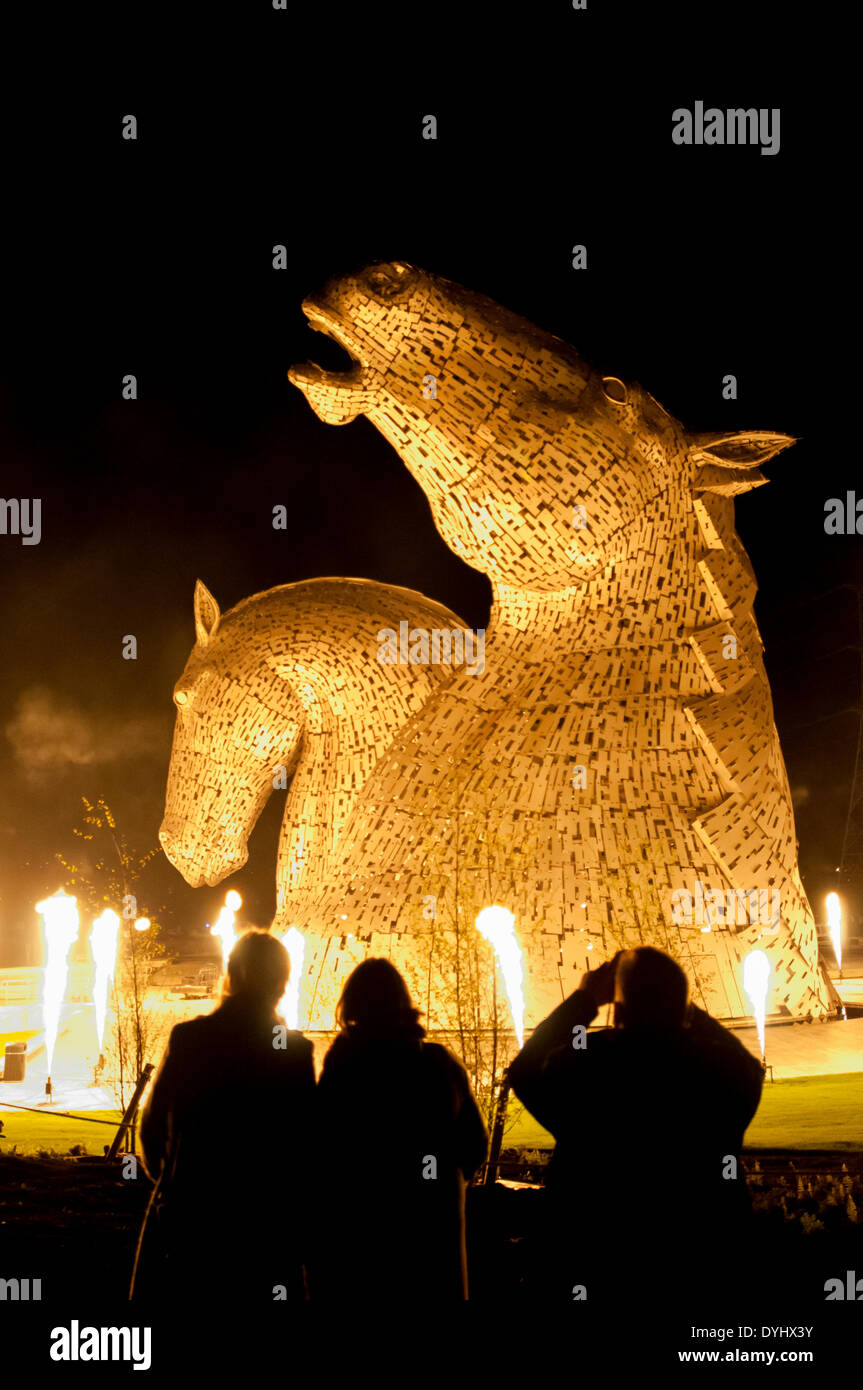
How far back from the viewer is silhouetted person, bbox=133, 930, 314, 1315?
3.22 meters

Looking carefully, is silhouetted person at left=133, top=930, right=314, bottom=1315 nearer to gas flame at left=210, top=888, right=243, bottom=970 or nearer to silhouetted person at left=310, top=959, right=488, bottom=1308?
silhouetted person at left=310, top=959, right=488, bottom=1308

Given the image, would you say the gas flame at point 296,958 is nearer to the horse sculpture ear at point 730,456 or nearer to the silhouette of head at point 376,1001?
the horse sculpture ear at point 730,456

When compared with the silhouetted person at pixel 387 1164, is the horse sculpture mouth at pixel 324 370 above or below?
above

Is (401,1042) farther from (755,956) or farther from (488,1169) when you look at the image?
(755,956)

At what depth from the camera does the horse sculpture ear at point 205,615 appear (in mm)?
13395

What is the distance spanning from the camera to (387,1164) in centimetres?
321

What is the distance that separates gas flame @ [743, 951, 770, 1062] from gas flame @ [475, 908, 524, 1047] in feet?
6.79

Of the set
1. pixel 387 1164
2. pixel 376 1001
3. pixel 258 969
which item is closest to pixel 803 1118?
pixel 387 1164

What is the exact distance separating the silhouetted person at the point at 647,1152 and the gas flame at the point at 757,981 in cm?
698

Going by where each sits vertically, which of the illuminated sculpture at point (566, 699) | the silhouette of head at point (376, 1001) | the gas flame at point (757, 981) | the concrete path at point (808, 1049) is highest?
the illuminated sculpture at point (566, 699)

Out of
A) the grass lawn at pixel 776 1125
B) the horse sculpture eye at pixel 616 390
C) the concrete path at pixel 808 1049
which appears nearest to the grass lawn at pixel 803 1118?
the grass lawn at pixel 776 1125

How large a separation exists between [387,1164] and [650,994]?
927 mm

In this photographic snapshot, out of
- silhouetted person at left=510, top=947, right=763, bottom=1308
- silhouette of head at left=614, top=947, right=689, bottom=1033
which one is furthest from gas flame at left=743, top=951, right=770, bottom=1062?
silhouette of head at left=614, top=947, right=689, bottom=1033
